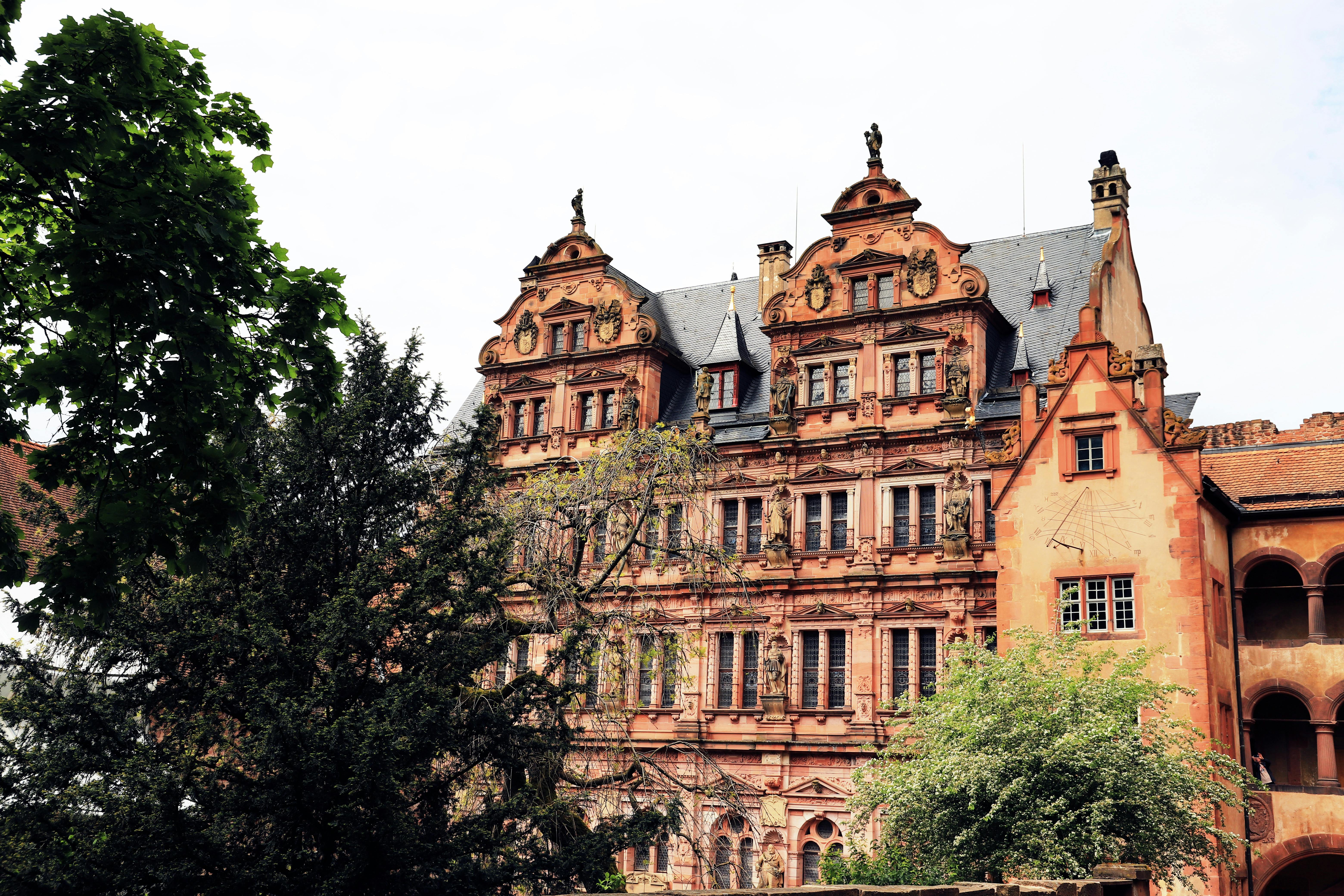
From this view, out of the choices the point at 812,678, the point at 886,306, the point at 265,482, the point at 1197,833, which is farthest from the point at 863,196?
the point at 265,482

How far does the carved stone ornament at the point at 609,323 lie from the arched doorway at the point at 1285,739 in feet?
71.6

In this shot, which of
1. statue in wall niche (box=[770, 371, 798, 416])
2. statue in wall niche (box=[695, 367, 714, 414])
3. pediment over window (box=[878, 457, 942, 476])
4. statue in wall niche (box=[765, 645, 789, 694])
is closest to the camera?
pediment over window (box=[878, 457, 942, 476])

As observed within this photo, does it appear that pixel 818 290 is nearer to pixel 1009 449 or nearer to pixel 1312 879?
pixel 1009 449

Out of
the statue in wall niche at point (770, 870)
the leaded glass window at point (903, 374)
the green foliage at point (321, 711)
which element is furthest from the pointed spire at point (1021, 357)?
the green foliage at point (321, 711)

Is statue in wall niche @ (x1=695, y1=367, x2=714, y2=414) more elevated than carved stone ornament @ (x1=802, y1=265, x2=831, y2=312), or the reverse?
carved stone ornament @ (x1=802, y1=265, x2=831, y2=312)

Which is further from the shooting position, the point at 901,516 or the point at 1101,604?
the point at 901,516

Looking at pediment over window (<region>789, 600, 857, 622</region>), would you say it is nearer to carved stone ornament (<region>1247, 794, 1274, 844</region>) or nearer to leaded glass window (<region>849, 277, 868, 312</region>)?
leaded glass window (<region>849, 277, 868, 312</region>)

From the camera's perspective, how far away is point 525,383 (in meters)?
41.2

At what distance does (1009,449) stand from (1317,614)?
27.6ft

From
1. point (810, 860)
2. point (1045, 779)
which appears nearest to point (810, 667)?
point (810, 860)

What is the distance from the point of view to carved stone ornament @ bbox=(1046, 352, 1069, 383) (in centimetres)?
3181

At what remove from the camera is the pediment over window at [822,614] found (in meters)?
34.5

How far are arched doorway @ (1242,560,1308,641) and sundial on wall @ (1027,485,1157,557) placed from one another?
431 centimetres

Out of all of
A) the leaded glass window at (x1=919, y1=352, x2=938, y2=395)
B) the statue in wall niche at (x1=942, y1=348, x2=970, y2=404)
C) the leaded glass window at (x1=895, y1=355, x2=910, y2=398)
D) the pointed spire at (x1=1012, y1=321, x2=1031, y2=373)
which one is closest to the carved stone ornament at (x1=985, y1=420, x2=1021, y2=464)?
the statue in wall niche at (x1=942, y1=348, x2=970, y2=404)
